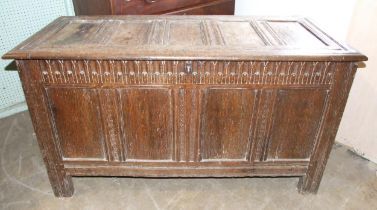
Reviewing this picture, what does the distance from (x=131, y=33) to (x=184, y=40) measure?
322 millimetres

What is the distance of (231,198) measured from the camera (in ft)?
6.47

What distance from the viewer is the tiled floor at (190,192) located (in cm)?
192

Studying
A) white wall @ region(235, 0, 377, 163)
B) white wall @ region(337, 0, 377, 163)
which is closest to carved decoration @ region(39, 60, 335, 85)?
white wall @ region(235, 0, 377, 163)

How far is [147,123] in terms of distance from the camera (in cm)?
173

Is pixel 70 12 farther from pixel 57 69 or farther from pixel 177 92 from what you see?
pixel 177 92


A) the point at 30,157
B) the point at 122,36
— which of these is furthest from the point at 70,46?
the point at 30,157

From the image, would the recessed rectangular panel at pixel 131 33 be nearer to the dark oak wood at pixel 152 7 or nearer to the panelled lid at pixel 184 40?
the panelled lid at pixel 184 40

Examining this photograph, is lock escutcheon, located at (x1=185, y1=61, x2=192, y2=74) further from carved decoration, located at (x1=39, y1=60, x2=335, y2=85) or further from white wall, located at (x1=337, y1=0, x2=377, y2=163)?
white wall, located at (x1=337, y1=0, x2=377, y2=163)

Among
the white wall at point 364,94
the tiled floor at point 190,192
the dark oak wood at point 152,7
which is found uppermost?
the dark oak wood at point 152,7

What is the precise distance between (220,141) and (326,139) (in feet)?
1.96

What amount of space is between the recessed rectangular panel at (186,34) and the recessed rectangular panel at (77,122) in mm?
510

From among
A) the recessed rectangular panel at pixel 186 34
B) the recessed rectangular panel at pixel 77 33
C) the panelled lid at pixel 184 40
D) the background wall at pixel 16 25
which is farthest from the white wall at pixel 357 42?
the background wall at pixel 16 25

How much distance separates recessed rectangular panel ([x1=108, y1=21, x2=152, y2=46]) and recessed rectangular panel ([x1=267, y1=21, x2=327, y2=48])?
75cm

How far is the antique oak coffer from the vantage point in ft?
5.04
